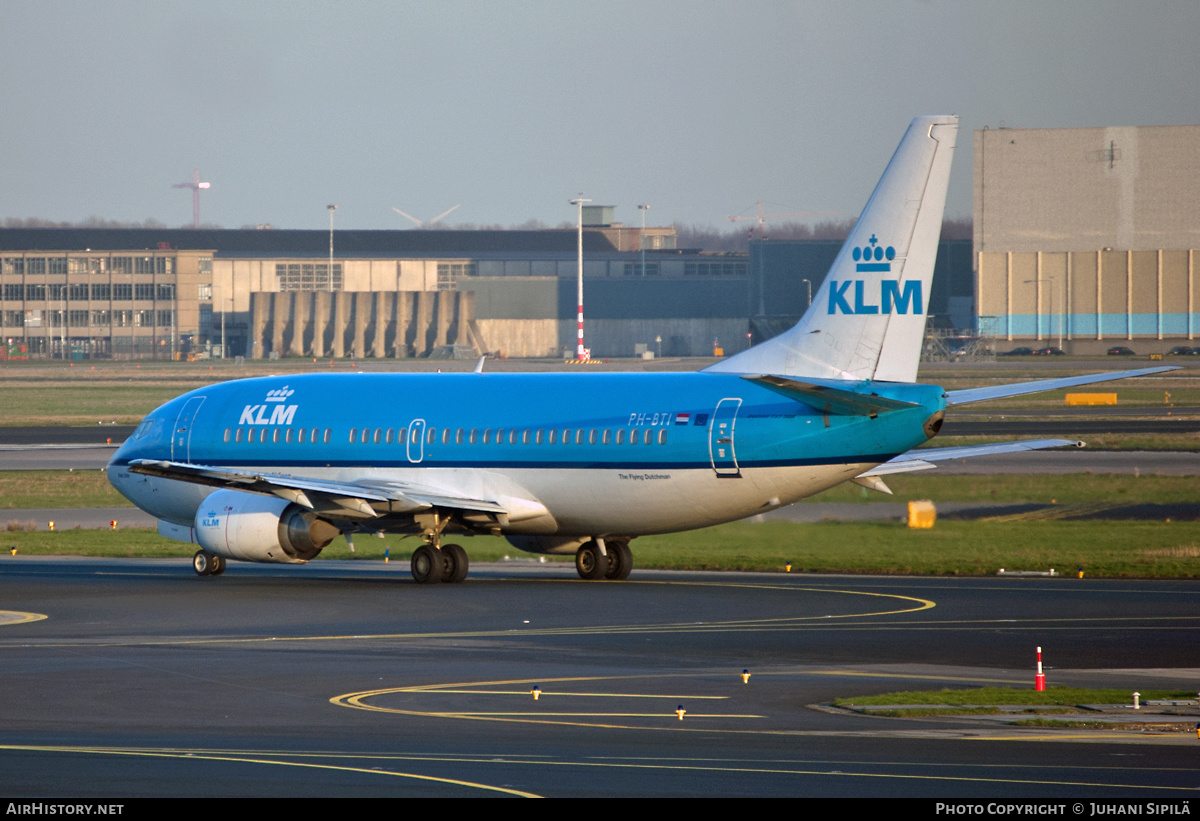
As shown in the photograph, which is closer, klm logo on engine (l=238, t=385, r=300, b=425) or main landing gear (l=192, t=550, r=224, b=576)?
main landing gear (l=192, t=550, r=224, b=576)

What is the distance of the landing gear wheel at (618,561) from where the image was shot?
39312 mm

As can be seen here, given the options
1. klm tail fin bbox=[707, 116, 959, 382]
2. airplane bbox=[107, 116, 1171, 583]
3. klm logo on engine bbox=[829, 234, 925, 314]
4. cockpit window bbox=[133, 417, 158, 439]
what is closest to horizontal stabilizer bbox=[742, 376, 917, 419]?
airplane bbox=[107, 116, 1171, 583]

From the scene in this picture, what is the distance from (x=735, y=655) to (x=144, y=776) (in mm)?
12324

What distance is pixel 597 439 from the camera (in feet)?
123

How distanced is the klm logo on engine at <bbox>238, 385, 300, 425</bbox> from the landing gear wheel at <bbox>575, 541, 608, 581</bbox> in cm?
823

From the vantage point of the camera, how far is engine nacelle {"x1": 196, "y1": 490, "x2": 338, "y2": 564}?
38.4 meters

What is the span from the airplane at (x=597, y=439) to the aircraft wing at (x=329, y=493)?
2.0 inches

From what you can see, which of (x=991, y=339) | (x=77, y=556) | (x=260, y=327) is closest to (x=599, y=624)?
(x=77, y=556)

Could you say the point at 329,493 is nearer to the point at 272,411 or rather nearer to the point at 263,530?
the point at 263,530

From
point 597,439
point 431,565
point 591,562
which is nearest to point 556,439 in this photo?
point 597,439

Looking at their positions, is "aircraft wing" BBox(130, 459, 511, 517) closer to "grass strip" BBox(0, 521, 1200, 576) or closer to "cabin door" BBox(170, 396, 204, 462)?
"cabin door" BBox(170, 396, 204, 462)

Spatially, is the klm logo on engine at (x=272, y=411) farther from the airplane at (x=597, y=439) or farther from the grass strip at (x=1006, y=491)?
the grass strip at (x=1006, y=491)

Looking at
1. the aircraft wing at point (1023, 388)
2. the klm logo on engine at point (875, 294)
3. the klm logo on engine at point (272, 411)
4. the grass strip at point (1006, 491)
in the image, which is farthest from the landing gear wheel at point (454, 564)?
the grass strip at point (1006, 491)

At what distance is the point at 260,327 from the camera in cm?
19988
